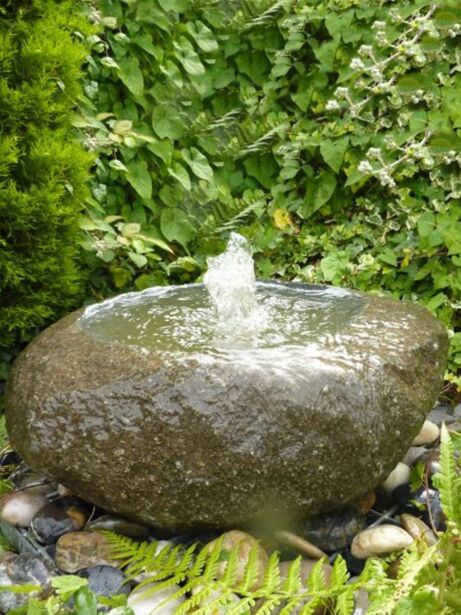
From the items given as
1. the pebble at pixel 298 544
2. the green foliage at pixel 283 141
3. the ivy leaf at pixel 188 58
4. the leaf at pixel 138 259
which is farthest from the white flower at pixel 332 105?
the pebble at pixel 298 544

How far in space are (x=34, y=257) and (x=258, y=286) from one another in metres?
0.93

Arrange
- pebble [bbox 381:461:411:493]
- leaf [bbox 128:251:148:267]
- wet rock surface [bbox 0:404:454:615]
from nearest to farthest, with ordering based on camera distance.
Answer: wet rock surface [bbox 0:404:454:615] → pebble [bbox 381:461:411:493] → leaf [bbox 128:251:148:267]

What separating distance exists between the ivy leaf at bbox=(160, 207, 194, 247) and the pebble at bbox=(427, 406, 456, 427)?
5.48 ft

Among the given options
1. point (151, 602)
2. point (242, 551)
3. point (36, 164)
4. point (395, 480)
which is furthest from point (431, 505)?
point (36, 164)

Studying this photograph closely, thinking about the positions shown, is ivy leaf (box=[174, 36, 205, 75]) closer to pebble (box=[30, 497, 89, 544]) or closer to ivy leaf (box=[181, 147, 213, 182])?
ivy leaf (box=[181, 147, 213, 182])

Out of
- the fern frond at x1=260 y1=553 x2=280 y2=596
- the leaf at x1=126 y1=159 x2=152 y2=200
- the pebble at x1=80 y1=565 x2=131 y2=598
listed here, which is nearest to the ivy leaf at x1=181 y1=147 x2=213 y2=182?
the leaf at x1=126 y1=159 x2=152 y2=200

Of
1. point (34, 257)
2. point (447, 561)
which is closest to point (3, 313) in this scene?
point (34, 257)

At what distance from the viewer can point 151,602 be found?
6.36ft

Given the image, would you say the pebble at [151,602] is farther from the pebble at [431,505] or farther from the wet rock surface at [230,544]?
the pebble at [431,505]

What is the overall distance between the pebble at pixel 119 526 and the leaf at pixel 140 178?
1.98m

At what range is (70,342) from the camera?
227 cm

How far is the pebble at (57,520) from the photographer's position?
2285mm

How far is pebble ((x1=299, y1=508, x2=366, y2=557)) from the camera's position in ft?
7.21

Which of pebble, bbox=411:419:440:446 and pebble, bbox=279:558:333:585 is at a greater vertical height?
pebble, bbox=279:558:333:585
